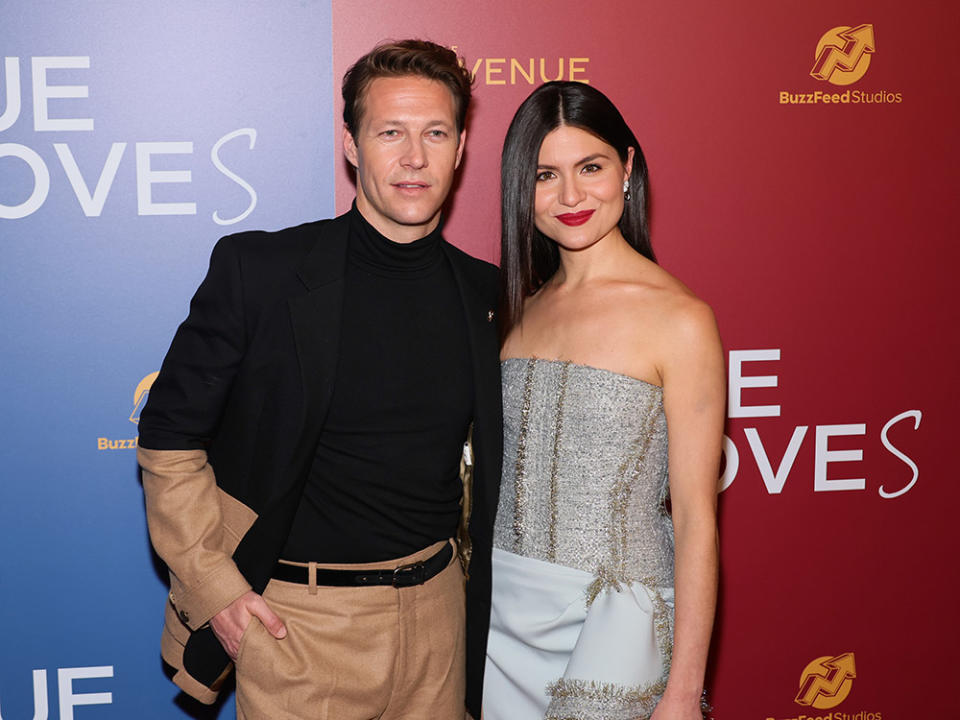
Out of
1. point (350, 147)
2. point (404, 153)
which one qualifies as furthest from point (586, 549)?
point (350, 147)

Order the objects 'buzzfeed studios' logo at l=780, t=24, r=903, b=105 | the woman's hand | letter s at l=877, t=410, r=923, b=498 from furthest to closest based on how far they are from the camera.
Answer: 1. letter s at l=877, t=410, r=923, b=498
2. 'buzzfeed studios' logo at l=780, t=24, r=903, b=105
3. the woman's hand

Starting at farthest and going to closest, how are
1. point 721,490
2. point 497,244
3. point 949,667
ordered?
point 949,667 → point 721,490 → point 497,244

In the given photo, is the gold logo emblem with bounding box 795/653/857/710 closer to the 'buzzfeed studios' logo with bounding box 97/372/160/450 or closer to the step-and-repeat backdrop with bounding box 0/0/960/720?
the step-and-repeat backdrop with bounding box 0/0/960/720

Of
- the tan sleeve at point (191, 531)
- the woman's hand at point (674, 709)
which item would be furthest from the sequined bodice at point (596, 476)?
the tan sleeve at point (191, 531)

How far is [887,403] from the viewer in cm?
294

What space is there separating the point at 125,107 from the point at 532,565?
161cm

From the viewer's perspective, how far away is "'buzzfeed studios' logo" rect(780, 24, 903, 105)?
2770mm

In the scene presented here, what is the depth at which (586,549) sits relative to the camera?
189 centimetres

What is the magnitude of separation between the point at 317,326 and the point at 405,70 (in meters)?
0.58

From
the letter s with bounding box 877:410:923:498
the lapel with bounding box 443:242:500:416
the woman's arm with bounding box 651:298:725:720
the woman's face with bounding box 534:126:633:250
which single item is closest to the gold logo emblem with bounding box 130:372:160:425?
the lapel with bounding box 443:242:500:416

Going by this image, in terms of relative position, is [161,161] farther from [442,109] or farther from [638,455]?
[638,455]

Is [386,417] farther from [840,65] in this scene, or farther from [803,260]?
[840,65]

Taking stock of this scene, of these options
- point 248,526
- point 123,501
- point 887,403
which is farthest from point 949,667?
point 123,501

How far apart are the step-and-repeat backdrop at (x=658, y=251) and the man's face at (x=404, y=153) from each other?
0.61 meters
